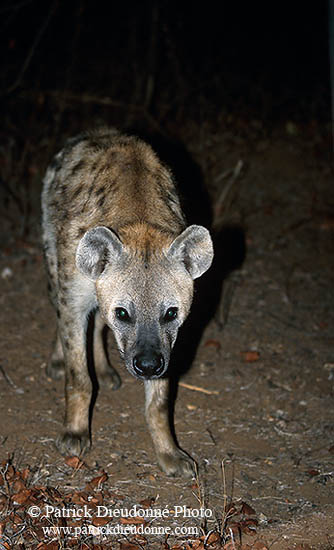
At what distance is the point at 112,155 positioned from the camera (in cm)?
325

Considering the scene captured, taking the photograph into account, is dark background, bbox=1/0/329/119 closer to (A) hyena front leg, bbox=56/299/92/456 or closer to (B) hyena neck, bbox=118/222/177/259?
(A) hyena front leg, bbox=56/299/92/456

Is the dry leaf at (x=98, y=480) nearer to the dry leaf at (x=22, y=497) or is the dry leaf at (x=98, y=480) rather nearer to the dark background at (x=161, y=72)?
the dry leaf at (x=22, y=497)

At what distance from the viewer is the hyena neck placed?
110 inches

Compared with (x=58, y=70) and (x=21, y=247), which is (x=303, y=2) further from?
(x=21, y=247)

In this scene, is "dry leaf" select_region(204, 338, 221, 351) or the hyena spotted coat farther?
"dry leaf" select_region(204, 338, 221, 351)

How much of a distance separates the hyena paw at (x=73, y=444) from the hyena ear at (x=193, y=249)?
1001 millimetres

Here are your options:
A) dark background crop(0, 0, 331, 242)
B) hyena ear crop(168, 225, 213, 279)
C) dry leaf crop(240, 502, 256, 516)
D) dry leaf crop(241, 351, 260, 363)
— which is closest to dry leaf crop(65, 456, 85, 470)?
dry leaf crop(240, 502, 256, 516)

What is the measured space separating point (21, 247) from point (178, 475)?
2.96 meters

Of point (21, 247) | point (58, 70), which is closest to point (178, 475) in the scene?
point (21, 247)

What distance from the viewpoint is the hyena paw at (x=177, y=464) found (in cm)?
311

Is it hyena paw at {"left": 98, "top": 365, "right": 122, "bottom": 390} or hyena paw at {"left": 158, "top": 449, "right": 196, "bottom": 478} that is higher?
hyena paw at {"left": 158, "top": 449, "right": 196, "bottom": 478}

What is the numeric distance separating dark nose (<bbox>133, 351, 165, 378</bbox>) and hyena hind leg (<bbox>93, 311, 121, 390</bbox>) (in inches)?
43.0

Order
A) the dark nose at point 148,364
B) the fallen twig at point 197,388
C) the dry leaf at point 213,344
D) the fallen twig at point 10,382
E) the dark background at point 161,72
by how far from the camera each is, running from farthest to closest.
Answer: the dark background at point 161,72 < the dry leaf at point 213,344 < the fallen twig at point 197,388 < the fallen twig at point 10,382 < the dark nose at point 148,364

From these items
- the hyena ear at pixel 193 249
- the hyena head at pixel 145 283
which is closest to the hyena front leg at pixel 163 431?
the hyena head at pixel 145 283
